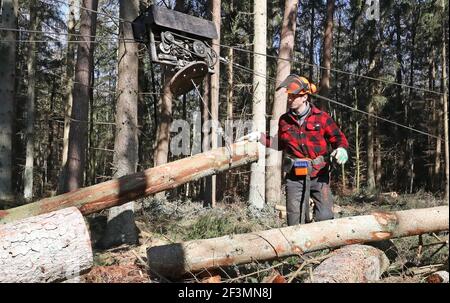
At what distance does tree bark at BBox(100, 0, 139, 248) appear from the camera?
21.5ft

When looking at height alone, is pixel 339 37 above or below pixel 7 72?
above

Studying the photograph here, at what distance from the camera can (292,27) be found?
12.1 metres

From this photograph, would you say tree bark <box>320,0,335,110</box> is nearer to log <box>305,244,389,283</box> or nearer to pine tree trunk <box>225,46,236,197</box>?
pine tree trunk <box>225,46,236,197</box>

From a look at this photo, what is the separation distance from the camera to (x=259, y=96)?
35.8 ft

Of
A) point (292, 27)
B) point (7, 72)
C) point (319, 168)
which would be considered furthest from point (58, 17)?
point (319, 168)

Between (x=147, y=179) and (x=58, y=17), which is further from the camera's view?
(x=58, y=17)

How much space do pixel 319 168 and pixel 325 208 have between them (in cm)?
50

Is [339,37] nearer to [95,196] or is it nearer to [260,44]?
[260,44]

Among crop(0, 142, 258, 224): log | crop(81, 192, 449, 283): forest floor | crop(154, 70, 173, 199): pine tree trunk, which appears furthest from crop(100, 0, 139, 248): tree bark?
crop(154, 70, 173, 199): pine tree trunk

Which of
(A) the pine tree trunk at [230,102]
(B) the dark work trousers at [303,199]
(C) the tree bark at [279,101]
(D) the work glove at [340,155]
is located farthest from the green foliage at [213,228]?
(C) the tree bark at [279,101]

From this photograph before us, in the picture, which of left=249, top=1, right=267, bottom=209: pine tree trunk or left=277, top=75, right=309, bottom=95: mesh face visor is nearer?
left=277, top=75, right=309, bottom=95: mesh face visor

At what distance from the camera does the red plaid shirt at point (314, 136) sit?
201 inches

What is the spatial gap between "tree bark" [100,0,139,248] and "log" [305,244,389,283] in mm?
3340

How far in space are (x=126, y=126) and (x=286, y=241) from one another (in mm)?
3294
